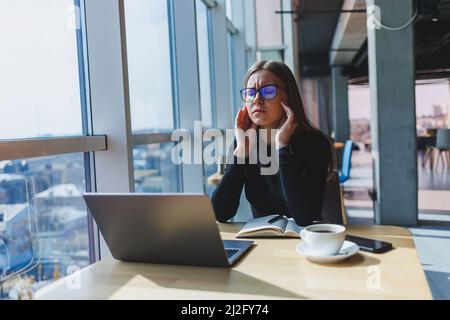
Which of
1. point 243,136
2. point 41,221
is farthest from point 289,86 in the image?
point 41,221

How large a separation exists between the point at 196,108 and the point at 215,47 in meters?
1.42

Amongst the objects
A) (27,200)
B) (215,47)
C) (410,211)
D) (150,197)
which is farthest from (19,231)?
(410,211)

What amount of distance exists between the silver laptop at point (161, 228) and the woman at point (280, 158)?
1.77 ft

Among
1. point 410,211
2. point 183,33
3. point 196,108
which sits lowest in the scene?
point 410,211

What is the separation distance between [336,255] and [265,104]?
73 centimetres

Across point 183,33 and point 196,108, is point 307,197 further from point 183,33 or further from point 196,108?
point 183,33

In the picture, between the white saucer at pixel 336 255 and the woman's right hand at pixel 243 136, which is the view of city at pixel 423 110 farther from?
the white saucer at pixel 336 255

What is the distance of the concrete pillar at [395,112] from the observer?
13.3 feet

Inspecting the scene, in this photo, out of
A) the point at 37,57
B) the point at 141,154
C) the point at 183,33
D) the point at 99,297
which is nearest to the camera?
the point at 99,297

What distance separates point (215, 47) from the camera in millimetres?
4207

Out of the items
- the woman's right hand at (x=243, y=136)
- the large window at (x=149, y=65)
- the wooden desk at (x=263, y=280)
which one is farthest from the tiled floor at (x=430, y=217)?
the large window at (x=149, y=65)

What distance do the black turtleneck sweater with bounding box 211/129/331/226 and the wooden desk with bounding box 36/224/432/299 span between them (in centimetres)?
46

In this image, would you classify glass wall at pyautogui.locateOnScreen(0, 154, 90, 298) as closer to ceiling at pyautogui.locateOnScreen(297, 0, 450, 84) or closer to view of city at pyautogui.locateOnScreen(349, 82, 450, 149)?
ceiling at pyautogui.locateOnScreen(297, 0, 450, 84)

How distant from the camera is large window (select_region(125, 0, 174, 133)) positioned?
224 cm
